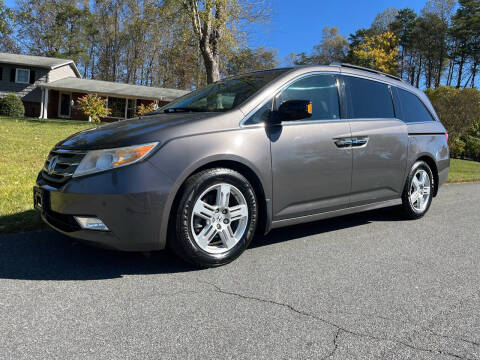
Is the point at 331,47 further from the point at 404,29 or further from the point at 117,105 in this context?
the point at 117,105

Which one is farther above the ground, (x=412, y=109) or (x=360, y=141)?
(x=412, y=109)

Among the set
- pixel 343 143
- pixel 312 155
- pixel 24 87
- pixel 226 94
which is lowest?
pixel 312 155

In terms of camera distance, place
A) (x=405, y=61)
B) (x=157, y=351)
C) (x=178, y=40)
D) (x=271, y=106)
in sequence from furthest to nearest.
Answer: (x=405, y=61), (x=178, y=40), (x=271, y=106), (x=157, y=351)

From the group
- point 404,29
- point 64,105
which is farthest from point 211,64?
point 404,29

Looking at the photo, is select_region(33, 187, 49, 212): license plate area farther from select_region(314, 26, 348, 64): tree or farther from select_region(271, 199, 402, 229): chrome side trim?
select_region(314, 26, 348, 64): tree

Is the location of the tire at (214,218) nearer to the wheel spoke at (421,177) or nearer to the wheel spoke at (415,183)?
the wheel spoke at (415,183)

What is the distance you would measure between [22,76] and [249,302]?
35.7m

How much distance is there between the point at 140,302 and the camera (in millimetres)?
2590

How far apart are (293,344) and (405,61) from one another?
197ft

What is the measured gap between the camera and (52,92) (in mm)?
32594

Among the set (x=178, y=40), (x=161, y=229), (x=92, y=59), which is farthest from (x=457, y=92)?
(x=92, y=59)

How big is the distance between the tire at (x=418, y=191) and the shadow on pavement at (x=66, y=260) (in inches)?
78.4

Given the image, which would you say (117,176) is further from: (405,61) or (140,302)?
(405,61)

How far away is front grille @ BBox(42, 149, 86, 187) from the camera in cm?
301
